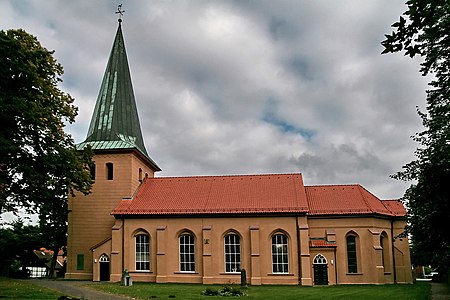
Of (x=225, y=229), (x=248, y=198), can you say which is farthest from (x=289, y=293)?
(x=248, y=198)

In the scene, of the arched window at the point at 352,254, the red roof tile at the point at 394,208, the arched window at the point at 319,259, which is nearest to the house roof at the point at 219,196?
the arched window at the point at 319,259

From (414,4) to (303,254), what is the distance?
3281 cm

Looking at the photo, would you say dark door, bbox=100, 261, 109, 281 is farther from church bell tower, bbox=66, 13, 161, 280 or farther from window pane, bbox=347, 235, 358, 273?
window pane, bbox=347, 235, 358, 273

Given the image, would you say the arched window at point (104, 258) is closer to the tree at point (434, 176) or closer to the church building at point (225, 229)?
the church building at point (225, 229)

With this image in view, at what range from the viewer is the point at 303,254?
37.1 m

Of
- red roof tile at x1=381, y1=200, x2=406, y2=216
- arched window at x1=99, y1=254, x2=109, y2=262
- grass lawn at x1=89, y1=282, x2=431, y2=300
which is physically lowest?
grass lawn at x1=89, y1=282, x2=431, y2=300

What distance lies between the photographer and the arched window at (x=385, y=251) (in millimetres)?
39500

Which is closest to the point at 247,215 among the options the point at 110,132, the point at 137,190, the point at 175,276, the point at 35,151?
the point at 175,276

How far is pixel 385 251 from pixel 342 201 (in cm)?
543

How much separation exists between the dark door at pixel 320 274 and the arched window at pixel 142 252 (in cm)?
1302

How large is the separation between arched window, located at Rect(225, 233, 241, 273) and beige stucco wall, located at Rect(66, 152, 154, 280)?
9.19 meters

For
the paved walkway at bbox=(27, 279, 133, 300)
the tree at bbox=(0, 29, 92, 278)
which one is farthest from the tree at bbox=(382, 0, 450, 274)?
the tree at bbox=(0, 29, 92, 278)

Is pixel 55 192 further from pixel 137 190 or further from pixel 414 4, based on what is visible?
pixel 414 4

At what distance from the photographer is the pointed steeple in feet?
139
